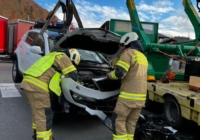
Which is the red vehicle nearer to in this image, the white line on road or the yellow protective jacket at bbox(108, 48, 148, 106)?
the white line on road

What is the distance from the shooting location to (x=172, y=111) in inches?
183

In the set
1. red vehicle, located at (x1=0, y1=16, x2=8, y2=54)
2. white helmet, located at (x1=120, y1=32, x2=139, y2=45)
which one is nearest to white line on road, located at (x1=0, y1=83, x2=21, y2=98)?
white helmet, located at (x1=120, y1=32, x2=139, y2=45)

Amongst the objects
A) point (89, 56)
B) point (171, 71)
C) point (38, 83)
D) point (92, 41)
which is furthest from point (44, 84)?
point (171, 71)

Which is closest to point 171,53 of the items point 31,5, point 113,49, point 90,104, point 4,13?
point 113,49

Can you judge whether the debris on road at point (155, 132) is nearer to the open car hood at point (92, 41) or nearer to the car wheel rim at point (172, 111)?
the car wheel rim at point (172, 111)

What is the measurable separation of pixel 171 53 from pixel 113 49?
167cm

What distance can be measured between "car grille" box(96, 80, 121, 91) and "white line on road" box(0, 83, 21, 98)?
343cm

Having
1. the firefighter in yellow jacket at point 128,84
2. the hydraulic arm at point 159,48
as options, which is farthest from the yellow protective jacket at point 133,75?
the hydraulic arm at point 159,48

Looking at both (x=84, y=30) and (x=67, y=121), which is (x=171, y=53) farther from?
(x=67, y=121)

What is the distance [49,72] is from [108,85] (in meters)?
1.23

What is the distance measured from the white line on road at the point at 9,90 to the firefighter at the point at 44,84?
355 cm

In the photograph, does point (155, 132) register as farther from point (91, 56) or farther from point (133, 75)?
point (91, 56)

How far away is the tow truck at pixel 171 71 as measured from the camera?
4175 millimetres

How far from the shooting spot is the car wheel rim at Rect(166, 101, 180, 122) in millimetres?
4481
